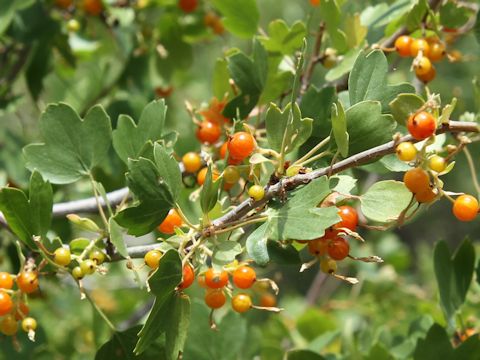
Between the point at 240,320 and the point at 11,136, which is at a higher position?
the point at 11,136

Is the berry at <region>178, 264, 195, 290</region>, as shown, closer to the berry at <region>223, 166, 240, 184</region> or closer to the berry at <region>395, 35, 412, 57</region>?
the berry at <region>223, 166, 240, 184</region>

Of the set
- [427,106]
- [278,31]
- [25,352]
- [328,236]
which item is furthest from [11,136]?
[427,106]

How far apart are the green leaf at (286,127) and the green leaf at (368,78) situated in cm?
11

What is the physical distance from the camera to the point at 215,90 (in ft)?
4.52

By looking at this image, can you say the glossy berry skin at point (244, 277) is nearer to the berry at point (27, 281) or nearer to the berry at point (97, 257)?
the berry at point (97, 257)

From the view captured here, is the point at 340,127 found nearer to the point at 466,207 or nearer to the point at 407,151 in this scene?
the point at 407,151

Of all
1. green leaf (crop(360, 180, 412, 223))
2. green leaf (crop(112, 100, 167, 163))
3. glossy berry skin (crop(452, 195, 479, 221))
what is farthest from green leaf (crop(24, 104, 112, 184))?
glossy berry skin (crop(452, 195, 479, 221))

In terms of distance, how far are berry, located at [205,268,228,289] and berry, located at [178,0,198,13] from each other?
986 mm

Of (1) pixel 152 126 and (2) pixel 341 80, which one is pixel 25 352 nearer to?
(1) pixel 152 126

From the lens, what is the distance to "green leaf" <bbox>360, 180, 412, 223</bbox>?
0.99m

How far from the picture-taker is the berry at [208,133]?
1304 millimetres

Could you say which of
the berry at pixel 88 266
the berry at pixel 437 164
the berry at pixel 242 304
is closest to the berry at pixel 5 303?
the berry at pixel 88 266

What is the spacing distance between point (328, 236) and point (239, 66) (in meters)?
0.42

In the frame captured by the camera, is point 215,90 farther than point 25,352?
No
